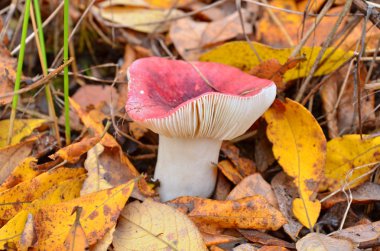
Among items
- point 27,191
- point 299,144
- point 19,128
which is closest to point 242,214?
point 299,144

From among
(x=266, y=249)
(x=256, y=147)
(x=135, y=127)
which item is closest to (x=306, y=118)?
(x=256, y=147)

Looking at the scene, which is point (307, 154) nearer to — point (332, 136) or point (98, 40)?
point (332, 136)

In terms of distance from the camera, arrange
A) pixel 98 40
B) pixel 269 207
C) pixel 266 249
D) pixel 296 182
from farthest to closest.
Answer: pixel 98 40 → pixel 296 182 → pixel 269 207 → pixel 266 249

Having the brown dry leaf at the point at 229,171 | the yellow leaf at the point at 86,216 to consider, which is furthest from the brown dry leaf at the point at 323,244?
the yellow leaf at the point at 86,216

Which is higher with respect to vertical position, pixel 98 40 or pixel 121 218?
pixel 98 40

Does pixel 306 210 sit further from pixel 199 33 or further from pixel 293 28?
pixel 199 33

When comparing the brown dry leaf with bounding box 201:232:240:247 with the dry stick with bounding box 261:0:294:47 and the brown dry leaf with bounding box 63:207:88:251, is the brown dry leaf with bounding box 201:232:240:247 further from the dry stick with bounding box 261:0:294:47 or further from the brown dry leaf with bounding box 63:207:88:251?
the dry stick with bounding box 261:0:294:47
